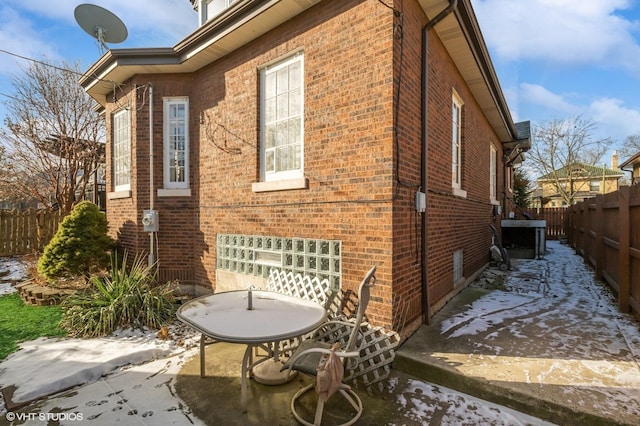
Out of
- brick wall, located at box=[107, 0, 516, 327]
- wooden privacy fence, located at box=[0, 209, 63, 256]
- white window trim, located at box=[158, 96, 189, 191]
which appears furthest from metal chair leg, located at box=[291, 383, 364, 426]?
wooden privacy fence, located at box=[0, 209, 63, 256]

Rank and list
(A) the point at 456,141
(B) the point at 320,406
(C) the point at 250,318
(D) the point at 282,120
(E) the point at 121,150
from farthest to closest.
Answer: (E) the point at 121,150, (A) the point at 456,141, (D) the point at 282,120, (C) the point at 250,318, (B) the point at 320,406

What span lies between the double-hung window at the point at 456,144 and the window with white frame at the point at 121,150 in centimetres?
722

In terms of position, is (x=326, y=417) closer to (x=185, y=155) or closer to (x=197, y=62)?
(x=185, y=155)

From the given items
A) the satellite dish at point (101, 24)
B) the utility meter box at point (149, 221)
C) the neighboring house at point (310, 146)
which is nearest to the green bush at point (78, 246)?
the neighboring house at point (310, 146)

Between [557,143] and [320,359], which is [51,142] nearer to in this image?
[320,359]

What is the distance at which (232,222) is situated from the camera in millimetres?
6102

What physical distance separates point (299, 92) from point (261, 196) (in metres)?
1.82

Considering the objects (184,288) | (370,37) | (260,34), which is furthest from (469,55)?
(184,288)

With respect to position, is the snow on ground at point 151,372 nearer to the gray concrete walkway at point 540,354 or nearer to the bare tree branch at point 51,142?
the gray concrete walkway at point 540,354

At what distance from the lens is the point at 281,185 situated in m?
5.14

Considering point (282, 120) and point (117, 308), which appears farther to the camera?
point (282, 120)

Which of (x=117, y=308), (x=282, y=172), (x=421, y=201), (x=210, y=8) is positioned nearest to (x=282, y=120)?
(x=282, y=172)

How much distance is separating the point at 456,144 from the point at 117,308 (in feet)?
23.7
